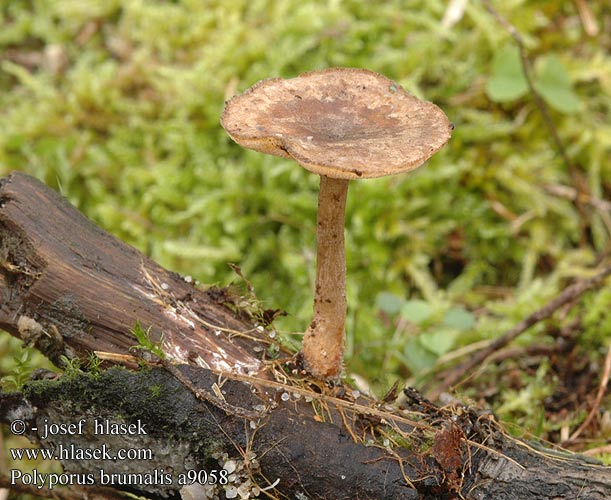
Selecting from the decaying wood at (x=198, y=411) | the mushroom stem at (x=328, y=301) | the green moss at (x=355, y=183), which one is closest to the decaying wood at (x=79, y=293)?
the decaying wood at (x=198, y=411)

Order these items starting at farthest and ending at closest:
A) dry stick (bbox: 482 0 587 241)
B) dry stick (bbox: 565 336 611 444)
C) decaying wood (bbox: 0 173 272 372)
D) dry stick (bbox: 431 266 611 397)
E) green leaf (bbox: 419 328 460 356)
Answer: dry stick (bbox: 482 0 587 241)
green leaf (bbox: 419 328 460 356)
dry stick (bbox: 431 266 611 397)
dry stick (bbox: 565 336 611 444)
decaying wood (bbox: 0 173 272 372)

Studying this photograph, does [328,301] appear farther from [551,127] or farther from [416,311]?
[551,127]

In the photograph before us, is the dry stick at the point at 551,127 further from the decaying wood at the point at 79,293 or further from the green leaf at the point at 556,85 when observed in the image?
the decaying wood at the point at 79,293

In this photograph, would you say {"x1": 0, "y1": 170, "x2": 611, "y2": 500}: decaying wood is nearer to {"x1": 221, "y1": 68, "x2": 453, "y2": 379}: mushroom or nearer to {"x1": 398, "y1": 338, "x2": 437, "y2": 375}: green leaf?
{"x1": 221, "y1": 68, "x2": 453, "y2": 379}: mushroom

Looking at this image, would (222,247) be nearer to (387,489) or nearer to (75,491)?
(75,491)

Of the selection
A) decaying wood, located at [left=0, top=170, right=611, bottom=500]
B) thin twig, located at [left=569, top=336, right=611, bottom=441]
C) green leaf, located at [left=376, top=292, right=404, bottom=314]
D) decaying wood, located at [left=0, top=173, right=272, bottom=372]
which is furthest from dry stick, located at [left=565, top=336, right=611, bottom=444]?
decaying wood, located at [left=0, top=173, right=272, bottom=372]
